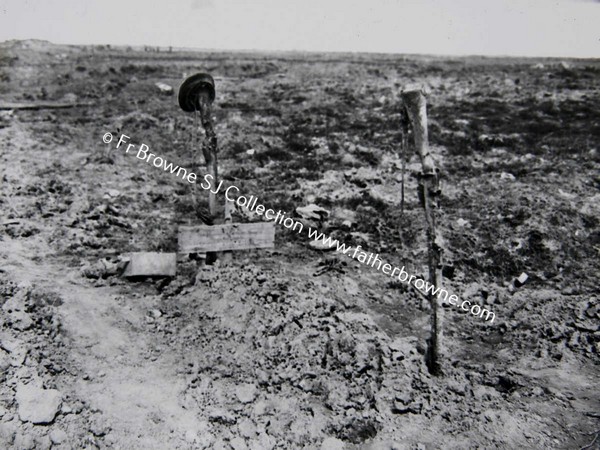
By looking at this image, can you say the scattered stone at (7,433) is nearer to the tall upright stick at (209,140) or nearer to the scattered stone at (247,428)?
the scattered stone at (247,428)

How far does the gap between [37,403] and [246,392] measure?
2064 mm

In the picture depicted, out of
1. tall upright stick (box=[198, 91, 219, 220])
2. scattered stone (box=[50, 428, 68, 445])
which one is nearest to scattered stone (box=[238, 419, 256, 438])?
scattered stone (box=[50, 428, 68, 445])

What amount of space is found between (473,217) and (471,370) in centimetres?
413

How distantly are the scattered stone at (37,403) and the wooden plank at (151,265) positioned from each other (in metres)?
2.13

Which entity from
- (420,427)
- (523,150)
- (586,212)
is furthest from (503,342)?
(523,150)

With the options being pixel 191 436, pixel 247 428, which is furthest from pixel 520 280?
pixel 191 436

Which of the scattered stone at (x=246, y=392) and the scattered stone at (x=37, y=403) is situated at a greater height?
the scattered stone at (x=37, y=403)

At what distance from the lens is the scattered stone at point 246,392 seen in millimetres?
4707

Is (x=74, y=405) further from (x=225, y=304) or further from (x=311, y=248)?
(x=311, y=248)

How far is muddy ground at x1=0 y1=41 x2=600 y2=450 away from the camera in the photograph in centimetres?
443

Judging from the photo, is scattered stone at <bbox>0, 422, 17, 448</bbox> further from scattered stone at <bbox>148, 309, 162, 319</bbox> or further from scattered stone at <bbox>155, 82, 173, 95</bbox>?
scattered stone at <bbox>155, 82, 173, 95</bbox>

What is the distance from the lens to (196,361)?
5.12 meters

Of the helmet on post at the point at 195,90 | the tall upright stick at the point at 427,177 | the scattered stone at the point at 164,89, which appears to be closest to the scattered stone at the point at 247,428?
the tall upright stick at the point at 427,177

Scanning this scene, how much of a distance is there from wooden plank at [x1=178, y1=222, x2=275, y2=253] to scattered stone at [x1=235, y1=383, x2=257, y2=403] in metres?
2.05
